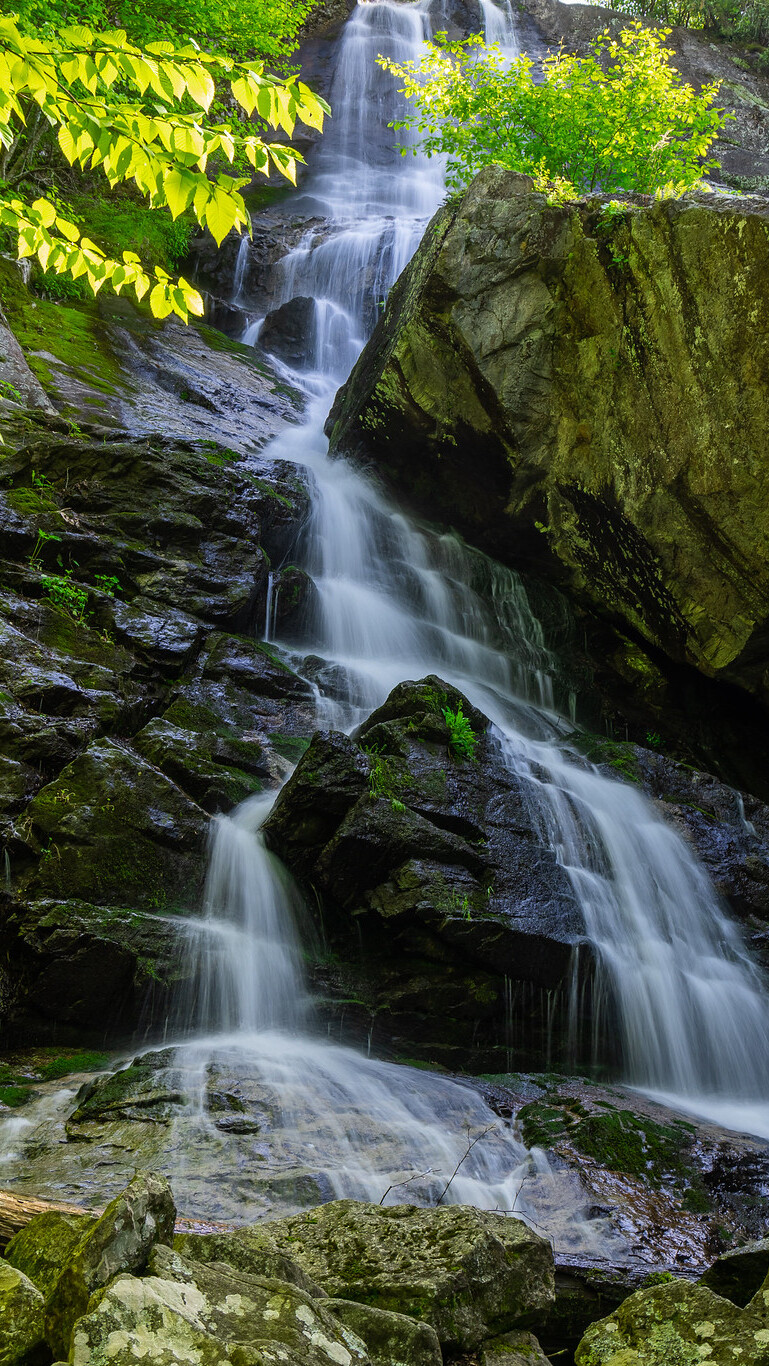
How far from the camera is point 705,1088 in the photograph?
23.2 feet

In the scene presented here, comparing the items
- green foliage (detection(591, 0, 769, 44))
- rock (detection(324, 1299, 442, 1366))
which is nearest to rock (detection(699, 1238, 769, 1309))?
rock (detection(324, 1299, 442, 1366))

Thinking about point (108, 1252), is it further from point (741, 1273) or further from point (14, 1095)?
point (14, 1095)

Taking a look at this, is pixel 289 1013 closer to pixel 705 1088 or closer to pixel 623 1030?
pixel 623 1030

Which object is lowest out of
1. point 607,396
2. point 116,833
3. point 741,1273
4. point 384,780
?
point 116,833

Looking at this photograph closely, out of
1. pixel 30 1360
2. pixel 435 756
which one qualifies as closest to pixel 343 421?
pixel 435 756

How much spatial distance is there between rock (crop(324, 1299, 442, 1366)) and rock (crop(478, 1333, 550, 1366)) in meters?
0.33

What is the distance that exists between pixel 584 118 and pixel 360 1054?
11986 mm

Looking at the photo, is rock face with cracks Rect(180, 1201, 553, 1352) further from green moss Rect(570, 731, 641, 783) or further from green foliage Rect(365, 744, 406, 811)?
green moss Rect(570, 731, 641, 783)

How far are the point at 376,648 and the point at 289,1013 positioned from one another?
6043 mm

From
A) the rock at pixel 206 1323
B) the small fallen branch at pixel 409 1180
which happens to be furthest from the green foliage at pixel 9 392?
the rock at pixel 206 1323

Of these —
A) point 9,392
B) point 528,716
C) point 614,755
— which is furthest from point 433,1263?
point 9,392

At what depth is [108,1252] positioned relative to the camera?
180 cm

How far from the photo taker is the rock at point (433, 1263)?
2.48m

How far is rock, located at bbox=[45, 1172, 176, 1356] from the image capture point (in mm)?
1709
